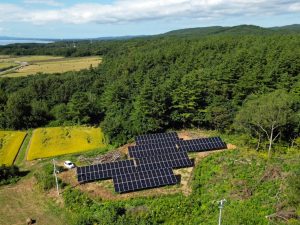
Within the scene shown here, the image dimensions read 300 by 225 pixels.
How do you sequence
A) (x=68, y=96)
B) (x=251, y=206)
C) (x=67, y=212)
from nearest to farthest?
1. (x=251, y=206)
2. (x=67, y=212)
3. (x=68, y=96)

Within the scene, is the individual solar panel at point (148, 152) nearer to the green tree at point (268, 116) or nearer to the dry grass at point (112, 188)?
the dry grass at point (112, 188)

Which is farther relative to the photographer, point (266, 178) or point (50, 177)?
point (50, 177)

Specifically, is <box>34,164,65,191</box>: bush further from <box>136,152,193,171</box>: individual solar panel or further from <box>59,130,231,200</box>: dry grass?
<box>136,152,193,171</box>: individual solar panel

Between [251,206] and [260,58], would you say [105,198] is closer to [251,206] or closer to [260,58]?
[251,206]

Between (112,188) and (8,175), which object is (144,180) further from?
(8,175)

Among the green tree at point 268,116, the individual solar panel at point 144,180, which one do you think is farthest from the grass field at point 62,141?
the green tree at point 268,116

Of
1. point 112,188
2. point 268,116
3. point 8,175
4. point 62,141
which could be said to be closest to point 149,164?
point 112,188

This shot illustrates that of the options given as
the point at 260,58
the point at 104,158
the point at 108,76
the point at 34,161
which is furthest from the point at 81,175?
the point at 108,76

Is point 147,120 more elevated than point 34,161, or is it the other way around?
point 147,120
